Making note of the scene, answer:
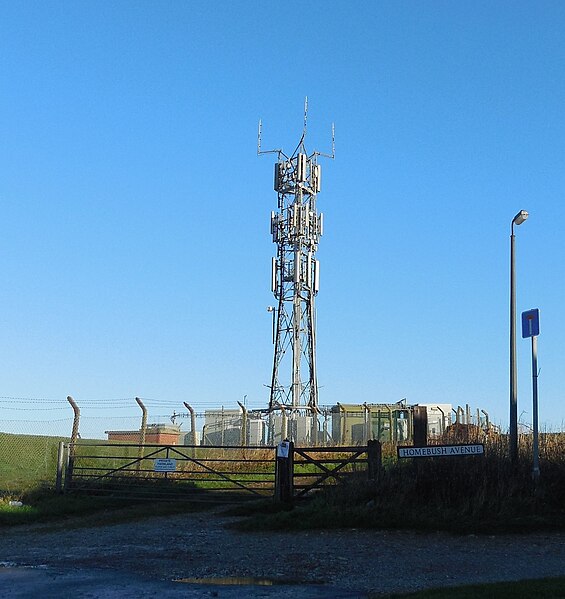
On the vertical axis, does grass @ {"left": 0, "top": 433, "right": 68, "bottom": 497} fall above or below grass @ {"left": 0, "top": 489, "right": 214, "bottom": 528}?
above

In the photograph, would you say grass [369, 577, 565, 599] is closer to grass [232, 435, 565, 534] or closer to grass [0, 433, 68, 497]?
Answer: grass [232, 435, 565, 534]

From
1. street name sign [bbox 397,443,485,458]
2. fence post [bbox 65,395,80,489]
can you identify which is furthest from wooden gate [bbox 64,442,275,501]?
street name sign [bbox 397,443,485,458]

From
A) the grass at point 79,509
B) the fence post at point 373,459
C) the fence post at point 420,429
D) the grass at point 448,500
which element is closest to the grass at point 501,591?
the grass at point 448,500

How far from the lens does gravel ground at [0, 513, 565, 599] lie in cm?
1048

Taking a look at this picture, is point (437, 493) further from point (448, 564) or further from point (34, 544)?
point (34, 544)

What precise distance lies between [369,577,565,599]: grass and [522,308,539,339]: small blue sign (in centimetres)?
778

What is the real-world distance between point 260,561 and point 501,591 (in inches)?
177

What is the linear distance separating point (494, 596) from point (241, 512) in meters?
10.9

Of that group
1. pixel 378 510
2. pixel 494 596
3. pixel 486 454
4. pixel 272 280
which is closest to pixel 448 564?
pixel 494 596

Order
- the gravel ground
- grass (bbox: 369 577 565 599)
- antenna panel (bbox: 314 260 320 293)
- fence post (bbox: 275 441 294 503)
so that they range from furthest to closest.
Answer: antenna panel (bbox: 314 260 320 293), fence post (bbox: 275 441 294 503), the gravel ground, grass (bbox: 369 577 565 599)

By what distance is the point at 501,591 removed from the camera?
926 cm

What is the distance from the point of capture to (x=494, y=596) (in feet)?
29.6

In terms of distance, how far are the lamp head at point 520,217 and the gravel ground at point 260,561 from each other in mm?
6824

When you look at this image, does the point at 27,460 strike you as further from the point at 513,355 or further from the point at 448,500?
the point at 513,355
